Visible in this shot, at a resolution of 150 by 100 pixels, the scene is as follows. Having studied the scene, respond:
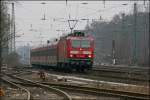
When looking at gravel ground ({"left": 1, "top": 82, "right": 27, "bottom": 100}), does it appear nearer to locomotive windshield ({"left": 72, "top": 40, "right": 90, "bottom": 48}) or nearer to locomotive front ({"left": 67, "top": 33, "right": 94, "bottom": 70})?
locomotive front ({"left": 67, "top": 33, "right": 94, "bottom": 70})

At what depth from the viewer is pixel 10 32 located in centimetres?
5516

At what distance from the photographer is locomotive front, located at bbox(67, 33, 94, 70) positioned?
37.8 metres

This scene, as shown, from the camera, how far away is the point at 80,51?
38250mm

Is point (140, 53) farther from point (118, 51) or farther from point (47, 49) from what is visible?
point (47, 49)

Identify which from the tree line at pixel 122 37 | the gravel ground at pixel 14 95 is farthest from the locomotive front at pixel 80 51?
the tree line at pixel 122 37

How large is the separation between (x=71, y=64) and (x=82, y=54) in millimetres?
1254

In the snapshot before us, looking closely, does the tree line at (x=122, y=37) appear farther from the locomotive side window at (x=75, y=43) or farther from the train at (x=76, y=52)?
the locomotive side window at (x=75, y=43)

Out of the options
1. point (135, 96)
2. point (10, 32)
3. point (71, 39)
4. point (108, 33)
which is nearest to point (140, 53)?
point (108, 33)

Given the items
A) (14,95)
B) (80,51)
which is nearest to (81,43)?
(80,51)

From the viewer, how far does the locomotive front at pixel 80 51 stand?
124 feet

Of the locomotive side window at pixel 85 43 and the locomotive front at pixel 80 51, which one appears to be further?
the locomotive side window at pixel 85 43

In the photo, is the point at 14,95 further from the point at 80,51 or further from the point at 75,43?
the point at 75,43

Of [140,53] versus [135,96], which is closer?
[135,96]

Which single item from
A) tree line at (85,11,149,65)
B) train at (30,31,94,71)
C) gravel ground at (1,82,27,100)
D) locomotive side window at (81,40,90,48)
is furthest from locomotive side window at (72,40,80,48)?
tree line at (85,11,149,65)
